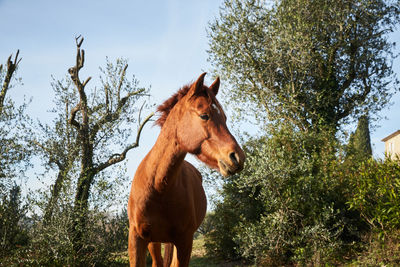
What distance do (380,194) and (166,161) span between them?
704 centimetres

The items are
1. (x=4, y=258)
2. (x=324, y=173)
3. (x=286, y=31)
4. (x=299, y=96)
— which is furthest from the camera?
(x=299, y=96)

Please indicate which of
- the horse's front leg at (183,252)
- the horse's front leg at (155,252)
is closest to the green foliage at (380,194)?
the horse's front leg at (155,252)

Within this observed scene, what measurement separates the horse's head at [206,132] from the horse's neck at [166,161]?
5.1 inches

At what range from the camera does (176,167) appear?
3.34m

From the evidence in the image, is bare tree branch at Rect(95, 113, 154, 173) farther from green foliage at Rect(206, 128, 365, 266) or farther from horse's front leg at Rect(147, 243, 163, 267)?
horse's front leg at Rect(147, 243, 163, 267)

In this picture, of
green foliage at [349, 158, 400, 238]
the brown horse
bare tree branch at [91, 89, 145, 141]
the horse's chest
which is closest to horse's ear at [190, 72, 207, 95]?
the brown horse

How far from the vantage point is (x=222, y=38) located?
15609mm

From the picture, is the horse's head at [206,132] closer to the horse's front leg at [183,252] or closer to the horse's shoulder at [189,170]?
the horse's shoulder at [189,170]

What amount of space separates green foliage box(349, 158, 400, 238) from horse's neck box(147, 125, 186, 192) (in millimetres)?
6283

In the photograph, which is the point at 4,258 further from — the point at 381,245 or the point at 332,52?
the point at 332,52

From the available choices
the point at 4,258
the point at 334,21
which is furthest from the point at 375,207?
the point at 334,21

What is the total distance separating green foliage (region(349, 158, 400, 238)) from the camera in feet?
25.3

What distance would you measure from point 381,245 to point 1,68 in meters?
13.9

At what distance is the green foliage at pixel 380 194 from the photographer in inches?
303
